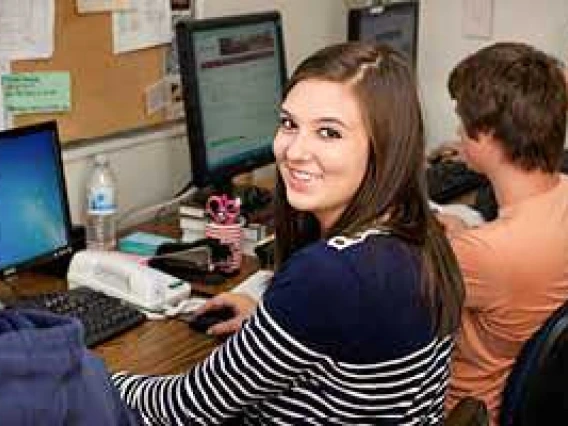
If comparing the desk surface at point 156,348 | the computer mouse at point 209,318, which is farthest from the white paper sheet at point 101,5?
the computer mouse at point 209,318

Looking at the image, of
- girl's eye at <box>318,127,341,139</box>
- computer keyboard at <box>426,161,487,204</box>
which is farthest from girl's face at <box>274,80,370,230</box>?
computer keyboard at <box>426,161,487,204</box>

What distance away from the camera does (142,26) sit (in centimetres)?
235

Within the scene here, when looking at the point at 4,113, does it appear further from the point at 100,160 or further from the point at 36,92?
the point at 100,160

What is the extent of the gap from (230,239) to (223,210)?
0.08 meters

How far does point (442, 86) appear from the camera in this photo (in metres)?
3.36

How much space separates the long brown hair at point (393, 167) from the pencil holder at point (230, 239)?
0.67 meters

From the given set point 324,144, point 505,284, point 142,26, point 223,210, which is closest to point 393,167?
point 324,144

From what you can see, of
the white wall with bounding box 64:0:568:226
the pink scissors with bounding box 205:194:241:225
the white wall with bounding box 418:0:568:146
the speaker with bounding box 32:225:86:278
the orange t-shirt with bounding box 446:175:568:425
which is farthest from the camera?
the white wall with bounding box 418:0:568:146

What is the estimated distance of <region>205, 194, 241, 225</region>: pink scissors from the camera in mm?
2123

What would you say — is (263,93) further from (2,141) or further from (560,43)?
(560,43)

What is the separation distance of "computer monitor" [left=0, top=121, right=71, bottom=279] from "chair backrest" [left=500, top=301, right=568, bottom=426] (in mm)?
979

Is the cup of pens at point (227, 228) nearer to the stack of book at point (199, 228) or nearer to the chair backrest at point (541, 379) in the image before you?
the stack of book at point (199, 228)

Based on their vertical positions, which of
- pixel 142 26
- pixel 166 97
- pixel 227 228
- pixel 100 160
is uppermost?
pixel 142 26

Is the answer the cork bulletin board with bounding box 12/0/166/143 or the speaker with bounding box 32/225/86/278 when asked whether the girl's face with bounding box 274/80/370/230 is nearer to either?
the speaker with bounding box 32/225/86/278
